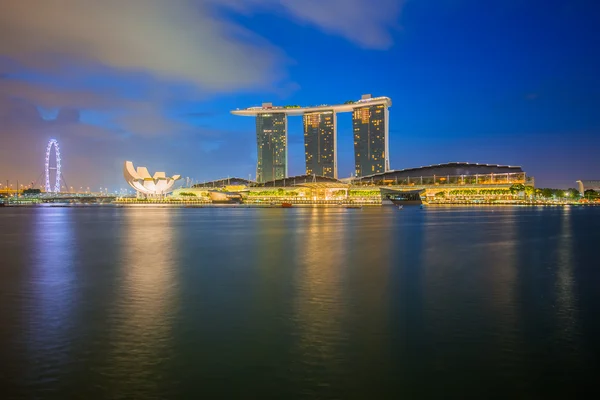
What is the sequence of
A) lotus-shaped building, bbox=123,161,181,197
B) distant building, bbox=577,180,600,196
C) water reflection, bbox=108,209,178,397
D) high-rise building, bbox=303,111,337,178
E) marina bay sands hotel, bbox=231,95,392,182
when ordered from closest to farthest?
1. water reflection, bbox=108,209,178,397
2. lotus-shaped building, bbox=123,161,181,197
3. distant building, bbox=577,180,600,196
4. marina bay sands hotel, bbox=231,95,392,182
5. high-rise building, bbox=303,111,337,178

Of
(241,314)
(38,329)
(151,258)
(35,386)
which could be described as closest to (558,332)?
(241,314)

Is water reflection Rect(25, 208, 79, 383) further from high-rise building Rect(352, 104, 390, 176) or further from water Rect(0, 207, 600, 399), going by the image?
high-rise building Rect(352, 104, 390, 176)

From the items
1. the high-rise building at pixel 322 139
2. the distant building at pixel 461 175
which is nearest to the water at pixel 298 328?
the distant building at pixel 461 175

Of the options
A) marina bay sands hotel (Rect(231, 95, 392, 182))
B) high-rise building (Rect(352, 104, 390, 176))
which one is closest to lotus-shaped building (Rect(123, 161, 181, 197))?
marina bay sands hotel (Rect(231, 95, 392, 182))

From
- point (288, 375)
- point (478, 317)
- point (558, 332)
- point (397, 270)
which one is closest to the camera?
point (288, 375)

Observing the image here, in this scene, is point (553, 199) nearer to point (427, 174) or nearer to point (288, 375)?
point (427, 174)

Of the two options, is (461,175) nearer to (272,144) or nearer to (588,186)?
(588,186)

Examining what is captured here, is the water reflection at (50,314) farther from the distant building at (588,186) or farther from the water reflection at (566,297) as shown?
the distant building at (588,186)

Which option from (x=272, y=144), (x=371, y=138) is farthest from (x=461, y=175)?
(x=272, y=144)

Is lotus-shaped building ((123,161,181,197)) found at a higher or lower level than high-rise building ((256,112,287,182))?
lower
